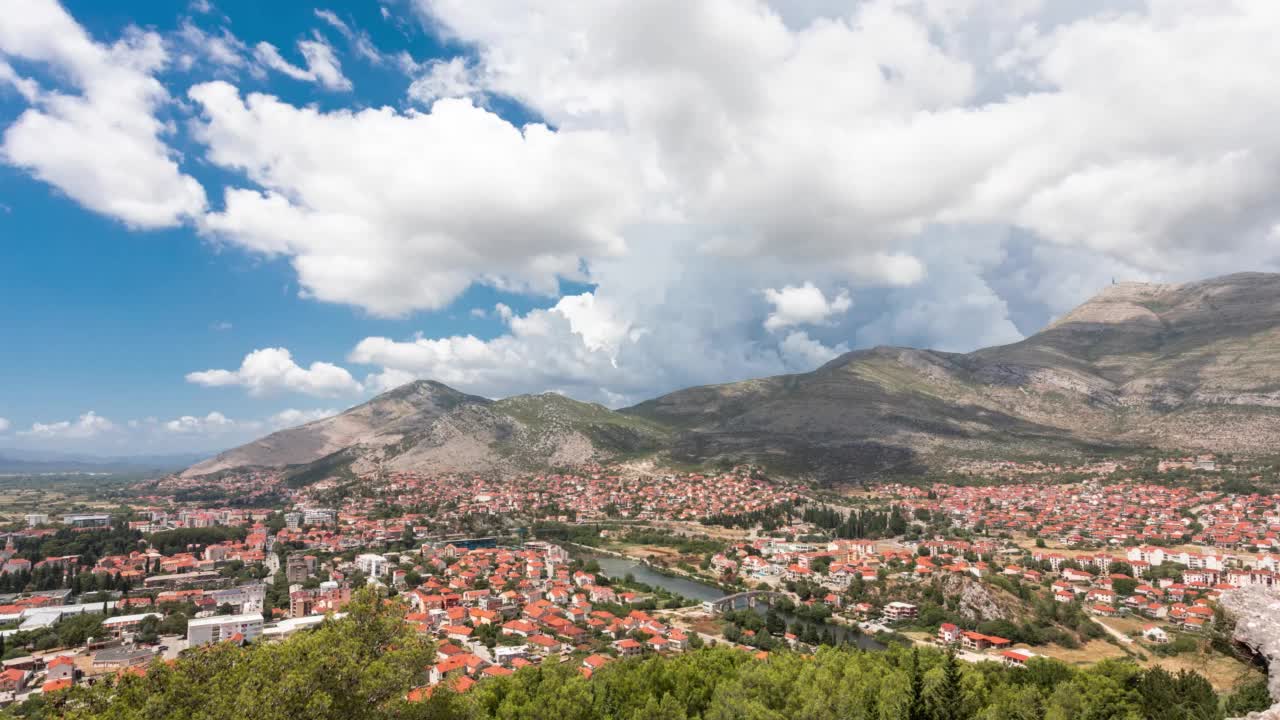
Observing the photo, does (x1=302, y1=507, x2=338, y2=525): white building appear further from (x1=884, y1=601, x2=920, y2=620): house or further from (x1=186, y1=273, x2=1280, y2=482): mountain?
(x1=884, y1=601, x2=920, y2=620): house

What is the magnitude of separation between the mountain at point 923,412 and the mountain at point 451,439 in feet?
1.74

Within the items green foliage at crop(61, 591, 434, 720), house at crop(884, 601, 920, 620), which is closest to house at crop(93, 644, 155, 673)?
green foliage at crop(61, 591, 434, 720)

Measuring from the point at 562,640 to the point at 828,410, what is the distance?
11184 cm

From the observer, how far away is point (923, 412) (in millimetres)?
128625

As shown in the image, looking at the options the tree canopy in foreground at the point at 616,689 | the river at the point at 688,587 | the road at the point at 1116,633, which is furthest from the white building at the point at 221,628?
the road at the point at 1116,633

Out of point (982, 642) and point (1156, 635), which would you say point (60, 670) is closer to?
point (982, 642)

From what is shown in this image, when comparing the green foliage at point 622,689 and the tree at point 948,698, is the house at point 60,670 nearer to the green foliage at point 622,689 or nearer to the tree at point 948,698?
the green foliage at point 622,689

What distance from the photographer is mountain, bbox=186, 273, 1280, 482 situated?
108m

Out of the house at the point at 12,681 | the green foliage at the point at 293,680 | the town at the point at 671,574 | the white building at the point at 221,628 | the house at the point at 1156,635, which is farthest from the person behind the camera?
the white building at the point at 221,628

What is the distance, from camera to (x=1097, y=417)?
121 m

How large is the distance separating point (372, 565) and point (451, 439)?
8242 cm

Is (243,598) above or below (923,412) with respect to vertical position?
below

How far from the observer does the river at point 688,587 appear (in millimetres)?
35906

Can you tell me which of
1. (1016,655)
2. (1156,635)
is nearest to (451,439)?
(1016,655)
